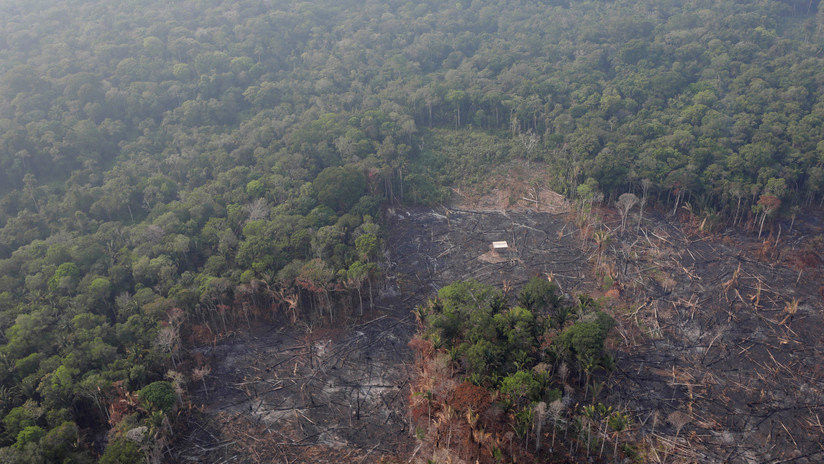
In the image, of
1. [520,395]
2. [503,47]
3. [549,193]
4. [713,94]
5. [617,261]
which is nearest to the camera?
[520,395]

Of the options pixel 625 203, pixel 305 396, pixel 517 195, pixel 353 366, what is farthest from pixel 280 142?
pixel 625 203

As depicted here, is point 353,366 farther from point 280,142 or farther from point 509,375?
point 280,142

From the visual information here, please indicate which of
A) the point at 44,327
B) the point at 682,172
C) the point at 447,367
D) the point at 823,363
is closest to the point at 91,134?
the point at 44,327

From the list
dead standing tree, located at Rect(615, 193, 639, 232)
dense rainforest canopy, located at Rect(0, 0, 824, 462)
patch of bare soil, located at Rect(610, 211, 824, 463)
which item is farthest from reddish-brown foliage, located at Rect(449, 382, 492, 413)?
dead standing tree, located at Rect(615, 193, 639, 232)

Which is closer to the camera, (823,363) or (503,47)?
(823,363)

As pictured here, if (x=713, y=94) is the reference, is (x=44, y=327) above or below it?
below

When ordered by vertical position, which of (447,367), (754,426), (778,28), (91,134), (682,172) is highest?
(778,28)

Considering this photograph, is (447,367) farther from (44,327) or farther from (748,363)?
(44,327)
